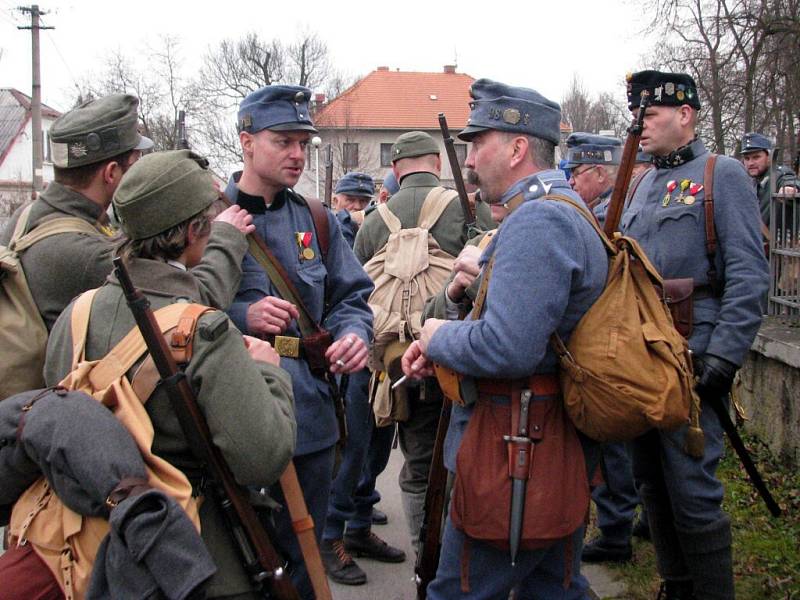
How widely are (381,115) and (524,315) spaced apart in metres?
45.1

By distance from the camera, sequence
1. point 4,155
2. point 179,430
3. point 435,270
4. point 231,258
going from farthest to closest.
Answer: point 4,155, point 435,270, point 231,258, point 179,430

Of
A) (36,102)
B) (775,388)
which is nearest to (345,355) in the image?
(775,388)

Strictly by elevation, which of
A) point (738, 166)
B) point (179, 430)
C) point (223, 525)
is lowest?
point (223, 525)

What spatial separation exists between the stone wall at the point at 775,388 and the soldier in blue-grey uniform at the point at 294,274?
3246 millimetres

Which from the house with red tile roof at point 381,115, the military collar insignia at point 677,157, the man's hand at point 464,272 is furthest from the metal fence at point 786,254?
the house with red tile roof at point 381,115

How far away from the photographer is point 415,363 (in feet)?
9.89

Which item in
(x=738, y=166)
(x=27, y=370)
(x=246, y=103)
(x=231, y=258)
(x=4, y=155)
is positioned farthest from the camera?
(x=4, y=155)

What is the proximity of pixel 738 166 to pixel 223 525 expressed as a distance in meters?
2.77

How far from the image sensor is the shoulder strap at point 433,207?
15.6 feet

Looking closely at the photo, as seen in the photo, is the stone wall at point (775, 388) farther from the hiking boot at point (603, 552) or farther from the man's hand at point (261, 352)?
the man's hand at point (261, 352)

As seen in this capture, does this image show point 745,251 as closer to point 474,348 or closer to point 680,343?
point 680,343

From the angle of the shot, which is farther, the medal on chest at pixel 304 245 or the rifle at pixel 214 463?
the medal on chest at pixel 304 245

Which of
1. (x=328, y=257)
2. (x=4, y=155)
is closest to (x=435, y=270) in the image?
(x=328, y=257)

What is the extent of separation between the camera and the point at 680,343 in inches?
105
